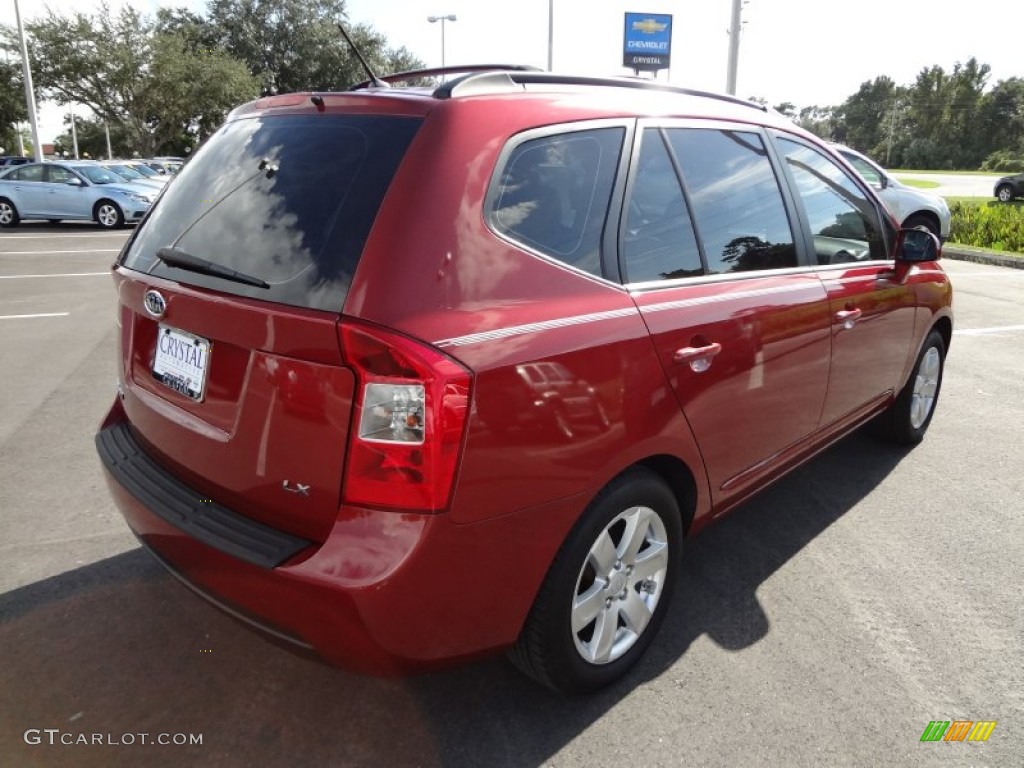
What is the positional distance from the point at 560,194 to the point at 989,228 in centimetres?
1550

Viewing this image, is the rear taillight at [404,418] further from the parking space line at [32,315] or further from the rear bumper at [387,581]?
the parking space line at [32,315]

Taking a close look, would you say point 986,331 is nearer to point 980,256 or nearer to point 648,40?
point 980,256

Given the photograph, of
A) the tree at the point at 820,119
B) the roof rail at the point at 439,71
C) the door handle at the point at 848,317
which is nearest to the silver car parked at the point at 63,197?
the roof rail at the point at 439,71

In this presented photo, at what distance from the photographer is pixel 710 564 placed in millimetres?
3314

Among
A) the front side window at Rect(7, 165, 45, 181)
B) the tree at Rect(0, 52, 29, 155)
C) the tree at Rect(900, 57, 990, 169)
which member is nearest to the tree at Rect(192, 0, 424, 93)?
the tree at Rect(0, 52, 29, 155)

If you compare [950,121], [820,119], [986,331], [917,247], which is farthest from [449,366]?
[820,119]

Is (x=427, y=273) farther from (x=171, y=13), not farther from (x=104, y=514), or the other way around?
(x=171, y=13)

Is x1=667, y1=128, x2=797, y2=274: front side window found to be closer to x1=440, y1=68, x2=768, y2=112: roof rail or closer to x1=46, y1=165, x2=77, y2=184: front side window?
x1=440, y1=68, x2=768, y2=112: roof rail

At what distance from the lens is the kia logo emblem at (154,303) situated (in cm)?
229

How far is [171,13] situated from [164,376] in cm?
5235

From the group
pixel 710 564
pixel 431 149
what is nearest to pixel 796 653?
pixel 710 564

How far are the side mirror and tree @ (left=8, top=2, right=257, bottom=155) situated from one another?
40071mm

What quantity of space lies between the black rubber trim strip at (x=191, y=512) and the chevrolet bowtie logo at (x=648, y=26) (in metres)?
38.0
